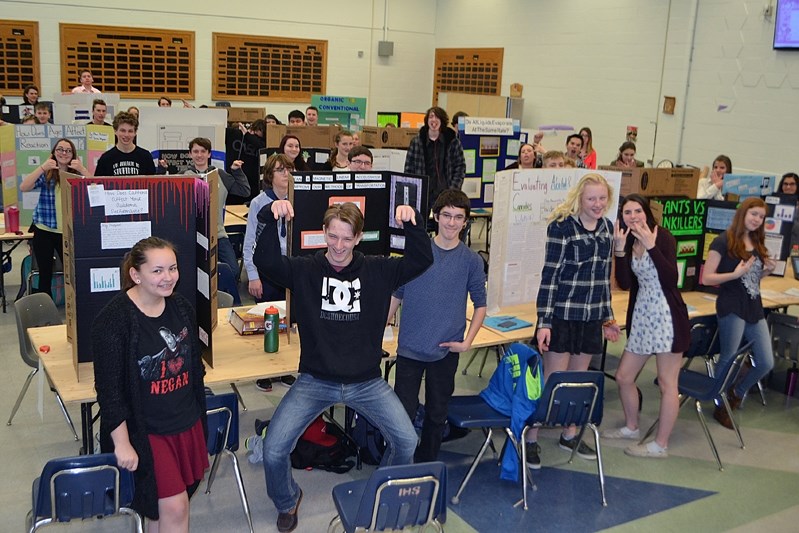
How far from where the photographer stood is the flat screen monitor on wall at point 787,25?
30.8 feet

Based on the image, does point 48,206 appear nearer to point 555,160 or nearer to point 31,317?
point 31,317

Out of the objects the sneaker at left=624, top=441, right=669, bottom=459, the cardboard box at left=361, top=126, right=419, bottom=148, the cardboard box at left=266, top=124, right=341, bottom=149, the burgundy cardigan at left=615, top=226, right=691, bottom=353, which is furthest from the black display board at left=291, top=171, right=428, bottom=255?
the cardboard box at left=361, top=126, right=419, bottom=148

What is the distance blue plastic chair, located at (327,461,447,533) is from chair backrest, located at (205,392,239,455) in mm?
832

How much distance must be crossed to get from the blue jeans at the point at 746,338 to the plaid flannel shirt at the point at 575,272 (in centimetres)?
120

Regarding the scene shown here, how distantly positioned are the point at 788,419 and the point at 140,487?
453 cm

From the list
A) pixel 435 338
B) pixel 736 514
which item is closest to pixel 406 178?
pixel 435 338

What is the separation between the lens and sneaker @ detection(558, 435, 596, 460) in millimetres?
4756

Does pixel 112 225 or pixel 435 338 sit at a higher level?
pixel 112 225

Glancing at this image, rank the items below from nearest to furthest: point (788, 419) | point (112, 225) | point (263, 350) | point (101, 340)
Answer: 1. point (101, 340)
2. point (112, 225)
3. point (263, 350)
4. point (788, 419)

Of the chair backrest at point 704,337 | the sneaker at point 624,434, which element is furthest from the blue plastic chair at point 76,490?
the chair backrest at point 704,337

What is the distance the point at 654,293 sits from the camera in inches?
179

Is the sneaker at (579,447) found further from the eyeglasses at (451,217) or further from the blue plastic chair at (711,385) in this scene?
the eyeglasses at (451,217)

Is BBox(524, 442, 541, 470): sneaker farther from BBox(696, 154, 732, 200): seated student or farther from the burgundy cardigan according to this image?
BBox(696, 154, 732, 200): seated student

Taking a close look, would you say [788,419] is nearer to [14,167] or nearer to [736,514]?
[736,514]
